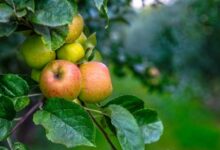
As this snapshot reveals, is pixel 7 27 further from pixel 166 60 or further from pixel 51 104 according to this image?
pixel 166 60

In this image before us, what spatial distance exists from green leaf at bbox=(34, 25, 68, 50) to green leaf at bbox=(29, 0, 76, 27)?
0.08 ft

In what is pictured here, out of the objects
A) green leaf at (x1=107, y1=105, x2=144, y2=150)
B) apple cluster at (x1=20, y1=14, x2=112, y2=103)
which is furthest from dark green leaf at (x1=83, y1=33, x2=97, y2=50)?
green leaf at (x1=107, y1=105, x2=144, y2=150)

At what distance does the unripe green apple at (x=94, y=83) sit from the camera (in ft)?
2.78

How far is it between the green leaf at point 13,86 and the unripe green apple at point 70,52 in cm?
7

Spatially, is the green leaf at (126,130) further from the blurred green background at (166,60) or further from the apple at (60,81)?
the blurred green background at (166,60)

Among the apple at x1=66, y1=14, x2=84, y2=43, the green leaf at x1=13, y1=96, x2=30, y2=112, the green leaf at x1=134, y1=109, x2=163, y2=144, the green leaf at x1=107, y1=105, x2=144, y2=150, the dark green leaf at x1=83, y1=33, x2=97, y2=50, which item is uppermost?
the apple at x1=66, y1=14, x2=84, y2=43

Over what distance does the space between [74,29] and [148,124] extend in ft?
0.67

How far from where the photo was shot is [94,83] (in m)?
0.85

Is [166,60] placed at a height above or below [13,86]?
below

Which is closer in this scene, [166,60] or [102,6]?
[102,6]

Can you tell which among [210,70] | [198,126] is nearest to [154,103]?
[198,126]

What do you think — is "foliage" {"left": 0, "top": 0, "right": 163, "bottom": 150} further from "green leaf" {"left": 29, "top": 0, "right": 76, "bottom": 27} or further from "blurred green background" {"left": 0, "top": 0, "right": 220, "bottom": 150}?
"blurred green background" {"left": 0, "top": 0, "right": 220, "bottom": 150}

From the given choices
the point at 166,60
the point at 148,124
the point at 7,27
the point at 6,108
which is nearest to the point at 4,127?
the point at 6,108

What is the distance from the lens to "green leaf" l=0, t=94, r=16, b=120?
80 centimetres
